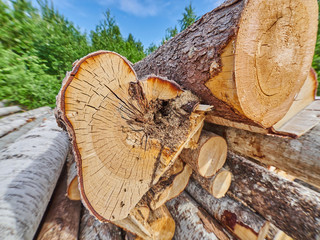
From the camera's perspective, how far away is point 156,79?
80 cm

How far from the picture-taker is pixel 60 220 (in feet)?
3.28

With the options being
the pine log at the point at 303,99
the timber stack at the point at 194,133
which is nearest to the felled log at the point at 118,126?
the timber stack at the point at 194,133

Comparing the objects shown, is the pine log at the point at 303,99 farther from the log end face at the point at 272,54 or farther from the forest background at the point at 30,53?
the forest background at the point at 30,53

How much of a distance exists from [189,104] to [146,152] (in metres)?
0.42

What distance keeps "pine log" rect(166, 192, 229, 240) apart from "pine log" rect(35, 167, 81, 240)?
84 centimetres

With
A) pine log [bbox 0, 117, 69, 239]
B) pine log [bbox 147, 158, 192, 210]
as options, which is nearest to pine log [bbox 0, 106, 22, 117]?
pine log [bbox 0, 117, 69, 239]

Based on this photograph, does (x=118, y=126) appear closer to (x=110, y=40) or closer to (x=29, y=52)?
(x=29, y=52)

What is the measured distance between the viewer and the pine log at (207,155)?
Answer: 1.00 meters

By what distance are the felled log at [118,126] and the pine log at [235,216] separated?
2.90 ft

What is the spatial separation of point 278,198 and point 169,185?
90 centimetres

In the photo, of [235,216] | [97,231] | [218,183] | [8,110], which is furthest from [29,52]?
[235,216]

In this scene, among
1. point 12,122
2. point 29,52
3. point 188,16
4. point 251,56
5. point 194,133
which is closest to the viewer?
point 251,56

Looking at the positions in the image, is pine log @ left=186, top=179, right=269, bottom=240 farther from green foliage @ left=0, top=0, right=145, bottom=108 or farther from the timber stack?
green foliage @ left=0, top=0, right=145, bottom=108

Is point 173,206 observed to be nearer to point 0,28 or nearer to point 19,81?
point 19,81
